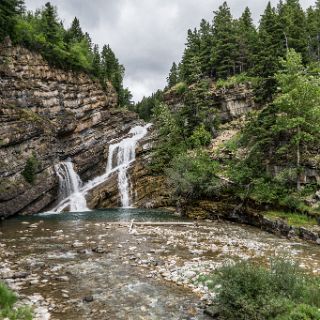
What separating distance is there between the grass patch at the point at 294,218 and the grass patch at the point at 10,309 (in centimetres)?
1998

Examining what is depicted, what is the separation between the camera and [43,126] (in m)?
44.4

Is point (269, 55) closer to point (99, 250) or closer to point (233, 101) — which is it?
point (233, 101)

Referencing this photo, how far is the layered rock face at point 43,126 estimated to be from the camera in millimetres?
38031

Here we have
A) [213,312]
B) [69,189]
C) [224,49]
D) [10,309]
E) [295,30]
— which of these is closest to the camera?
[10,309]

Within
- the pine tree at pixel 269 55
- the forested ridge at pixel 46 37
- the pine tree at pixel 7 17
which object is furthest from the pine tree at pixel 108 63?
the pine tree at pixel 269 55

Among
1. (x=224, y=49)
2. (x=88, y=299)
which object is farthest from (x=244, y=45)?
(x=88, y=299)

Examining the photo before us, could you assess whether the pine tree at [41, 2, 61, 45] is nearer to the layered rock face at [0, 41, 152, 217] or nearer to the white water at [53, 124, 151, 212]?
the layered rock face at [0, 41, 152, 217]

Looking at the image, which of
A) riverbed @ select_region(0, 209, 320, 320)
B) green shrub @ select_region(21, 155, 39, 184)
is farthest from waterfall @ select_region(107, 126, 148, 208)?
riverbed @ select_region(0, 209, 320, 320)

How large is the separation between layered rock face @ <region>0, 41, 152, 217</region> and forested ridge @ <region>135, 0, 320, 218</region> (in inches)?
433

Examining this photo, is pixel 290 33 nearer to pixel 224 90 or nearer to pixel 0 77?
pixel 224 90

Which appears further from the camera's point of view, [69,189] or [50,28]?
[50,28]

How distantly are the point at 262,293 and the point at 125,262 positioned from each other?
28.6ft

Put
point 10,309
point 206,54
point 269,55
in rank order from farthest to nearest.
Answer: point 206,54 → point 269,55 → point 10,309

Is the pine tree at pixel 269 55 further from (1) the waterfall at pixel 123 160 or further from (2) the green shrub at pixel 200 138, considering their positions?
(1) the waterfall at pixel 123 160
